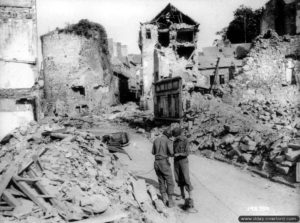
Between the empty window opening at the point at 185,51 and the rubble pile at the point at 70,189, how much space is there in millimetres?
26477

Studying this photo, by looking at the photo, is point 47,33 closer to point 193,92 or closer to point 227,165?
point 193,92

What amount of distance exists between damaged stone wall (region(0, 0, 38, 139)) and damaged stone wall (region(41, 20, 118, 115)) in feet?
50.8

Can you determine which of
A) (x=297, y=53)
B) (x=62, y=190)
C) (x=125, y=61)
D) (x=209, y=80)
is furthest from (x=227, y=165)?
(x=125, y=61)

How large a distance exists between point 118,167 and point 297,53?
17.5 meters

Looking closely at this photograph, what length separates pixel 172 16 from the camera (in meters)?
33.0

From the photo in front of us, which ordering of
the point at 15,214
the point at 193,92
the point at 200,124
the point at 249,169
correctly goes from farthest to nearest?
the point at 193,92 → the point at 200,124 → the point at 249,169 → the point at 15,214

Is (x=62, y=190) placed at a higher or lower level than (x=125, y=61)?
lower

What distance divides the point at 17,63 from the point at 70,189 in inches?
310

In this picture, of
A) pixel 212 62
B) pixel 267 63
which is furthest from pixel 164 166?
pixel 212 62

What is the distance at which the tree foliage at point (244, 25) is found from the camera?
48375 millimetres

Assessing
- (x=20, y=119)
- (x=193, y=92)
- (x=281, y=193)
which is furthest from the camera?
(x=193, y=92)

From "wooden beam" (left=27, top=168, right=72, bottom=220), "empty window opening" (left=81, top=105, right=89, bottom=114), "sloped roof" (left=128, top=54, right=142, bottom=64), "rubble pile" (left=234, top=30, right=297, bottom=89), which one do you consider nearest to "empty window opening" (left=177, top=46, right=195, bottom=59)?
"empty window opening" (left=81, top=105, right=89, bottom=114)

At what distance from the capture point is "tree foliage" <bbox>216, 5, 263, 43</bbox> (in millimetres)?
48375

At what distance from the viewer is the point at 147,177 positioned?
841cm
